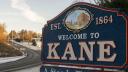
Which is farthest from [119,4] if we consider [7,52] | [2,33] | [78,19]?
[2,33]

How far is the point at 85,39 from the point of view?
6.65 metres

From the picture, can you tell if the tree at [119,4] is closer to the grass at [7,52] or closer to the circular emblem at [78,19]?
the circular emblem at [78,19]

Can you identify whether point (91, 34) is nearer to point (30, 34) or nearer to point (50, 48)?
point (50, 48)

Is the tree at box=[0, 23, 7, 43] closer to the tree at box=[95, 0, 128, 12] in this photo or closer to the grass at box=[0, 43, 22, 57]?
the grass at box=[0, 43, 22, 57]

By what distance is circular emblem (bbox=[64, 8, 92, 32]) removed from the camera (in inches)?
257

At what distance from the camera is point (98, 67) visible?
20.8 ft

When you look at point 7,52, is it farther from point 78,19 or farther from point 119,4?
point 119,4

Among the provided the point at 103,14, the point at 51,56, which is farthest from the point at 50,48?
the point at 103,14

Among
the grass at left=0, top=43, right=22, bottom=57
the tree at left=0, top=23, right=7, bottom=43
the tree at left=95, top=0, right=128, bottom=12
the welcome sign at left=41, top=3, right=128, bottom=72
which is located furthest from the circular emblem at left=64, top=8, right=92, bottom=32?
the tree at left=0, top=23, right=7, bottom=43

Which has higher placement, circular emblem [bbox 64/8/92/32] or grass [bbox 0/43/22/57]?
circular emblem [bbox 64/8/92/32]

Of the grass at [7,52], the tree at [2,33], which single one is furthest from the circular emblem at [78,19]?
the tree at [2,33]

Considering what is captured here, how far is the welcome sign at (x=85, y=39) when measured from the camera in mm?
5934

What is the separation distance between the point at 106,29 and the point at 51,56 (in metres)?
1.86

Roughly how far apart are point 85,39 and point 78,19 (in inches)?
17.0
